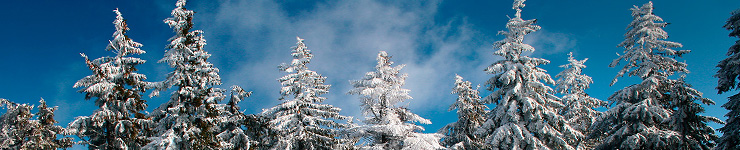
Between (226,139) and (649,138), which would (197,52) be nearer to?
(226,139)

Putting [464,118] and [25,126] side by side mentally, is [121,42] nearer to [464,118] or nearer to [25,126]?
[25,126]

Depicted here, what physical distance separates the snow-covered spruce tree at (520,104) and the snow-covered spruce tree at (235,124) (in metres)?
12.7

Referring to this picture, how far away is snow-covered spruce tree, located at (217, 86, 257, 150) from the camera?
77.9ft

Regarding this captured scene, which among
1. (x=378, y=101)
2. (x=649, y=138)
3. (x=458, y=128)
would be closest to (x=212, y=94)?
(x=378, y=101)

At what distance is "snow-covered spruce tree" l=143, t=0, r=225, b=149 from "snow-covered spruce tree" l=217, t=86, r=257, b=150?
181cm

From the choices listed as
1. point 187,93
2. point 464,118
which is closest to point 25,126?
point 187,93

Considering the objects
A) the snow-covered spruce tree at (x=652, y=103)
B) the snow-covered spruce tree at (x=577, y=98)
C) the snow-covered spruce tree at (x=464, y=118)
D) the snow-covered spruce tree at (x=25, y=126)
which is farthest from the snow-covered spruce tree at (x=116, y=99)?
the snow-covered spruce tree at (x=577, y=98)

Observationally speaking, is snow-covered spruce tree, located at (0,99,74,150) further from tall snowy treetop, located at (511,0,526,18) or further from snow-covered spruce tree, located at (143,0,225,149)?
tall snowy treetop, located at (511,0,526,18)

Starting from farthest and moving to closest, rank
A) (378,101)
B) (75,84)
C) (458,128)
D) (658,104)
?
1. (458,128)
2. (378,101)
3. (658,104)
4. (75,84)

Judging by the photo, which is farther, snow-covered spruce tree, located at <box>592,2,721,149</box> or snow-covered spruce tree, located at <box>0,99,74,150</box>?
snow-covered spruce tree, located at <box>0,99,74,150</box>

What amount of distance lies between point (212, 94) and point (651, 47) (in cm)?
2206

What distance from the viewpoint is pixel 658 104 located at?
20938 millimetres

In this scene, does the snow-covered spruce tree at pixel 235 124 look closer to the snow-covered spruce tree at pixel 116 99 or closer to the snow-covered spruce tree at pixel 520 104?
the snow-covered spruce tree at pixel 116 99

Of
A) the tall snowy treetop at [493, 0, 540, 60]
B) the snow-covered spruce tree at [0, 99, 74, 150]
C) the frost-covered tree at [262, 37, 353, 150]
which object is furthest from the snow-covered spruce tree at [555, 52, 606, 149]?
the snow-covered spruce tree at [0, 99, 74, 150]
